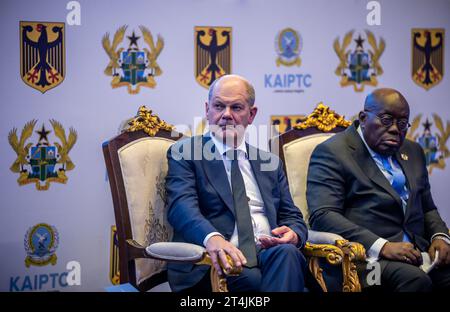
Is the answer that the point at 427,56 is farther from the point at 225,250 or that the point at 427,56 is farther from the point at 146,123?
the point at 225,250

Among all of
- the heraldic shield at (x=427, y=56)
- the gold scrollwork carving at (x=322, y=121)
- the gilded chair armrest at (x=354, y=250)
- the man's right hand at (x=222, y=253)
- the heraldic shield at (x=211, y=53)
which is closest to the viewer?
the man's right hand at (x=222, y=253)

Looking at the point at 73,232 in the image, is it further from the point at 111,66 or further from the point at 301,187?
the point at 301,187

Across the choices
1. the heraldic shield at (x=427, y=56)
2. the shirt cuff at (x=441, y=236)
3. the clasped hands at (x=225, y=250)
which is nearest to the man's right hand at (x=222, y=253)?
the clasped hands at (x=225, y=250)

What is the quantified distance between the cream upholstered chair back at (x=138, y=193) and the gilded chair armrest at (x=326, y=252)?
0.71 meters

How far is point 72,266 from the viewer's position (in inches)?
141

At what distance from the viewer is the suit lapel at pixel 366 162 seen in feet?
9.95

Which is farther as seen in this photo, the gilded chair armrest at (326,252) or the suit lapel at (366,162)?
the suit lapel at (366,162)

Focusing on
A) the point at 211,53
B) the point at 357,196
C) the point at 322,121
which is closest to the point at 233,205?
the point at 357,196

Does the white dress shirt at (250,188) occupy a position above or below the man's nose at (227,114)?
below

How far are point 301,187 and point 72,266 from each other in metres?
1.47

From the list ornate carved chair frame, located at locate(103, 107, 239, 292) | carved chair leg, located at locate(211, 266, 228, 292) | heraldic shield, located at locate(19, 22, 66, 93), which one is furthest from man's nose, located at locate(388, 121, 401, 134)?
heraldic shield, located at locate(19, 22, 66, 93)

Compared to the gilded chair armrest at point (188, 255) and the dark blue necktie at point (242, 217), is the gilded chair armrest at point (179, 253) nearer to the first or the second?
the gilded chair armrest at point (188, 255)

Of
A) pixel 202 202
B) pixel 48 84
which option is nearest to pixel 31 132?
pixel 48 84

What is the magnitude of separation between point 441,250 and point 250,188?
1023 mm
